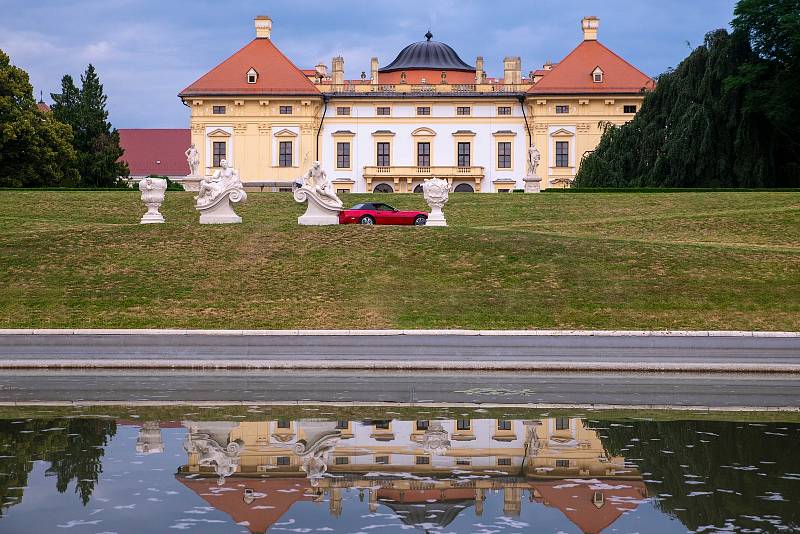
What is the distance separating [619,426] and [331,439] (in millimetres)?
3426

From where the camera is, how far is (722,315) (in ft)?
80.9

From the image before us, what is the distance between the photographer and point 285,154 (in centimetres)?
8275

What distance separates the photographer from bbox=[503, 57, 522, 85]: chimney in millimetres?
84688

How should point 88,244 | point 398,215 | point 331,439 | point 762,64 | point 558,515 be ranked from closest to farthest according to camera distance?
point 558,515
point 331,439
point 88,244
point 398,215
point 762,64

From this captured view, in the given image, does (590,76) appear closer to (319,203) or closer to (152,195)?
(319,203)

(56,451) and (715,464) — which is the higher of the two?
(56,451)

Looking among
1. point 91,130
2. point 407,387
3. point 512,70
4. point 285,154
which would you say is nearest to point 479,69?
point 512,70

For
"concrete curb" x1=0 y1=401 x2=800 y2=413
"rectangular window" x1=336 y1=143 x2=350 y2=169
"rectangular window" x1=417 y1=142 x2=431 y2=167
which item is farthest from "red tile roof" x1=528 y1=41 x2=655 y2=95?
"concrete curb" x1=0 y1=401 x2=800 y2=413

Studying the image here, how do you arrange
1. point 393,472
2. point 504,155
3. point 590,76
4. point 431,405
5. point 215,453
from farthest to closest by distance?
point 504,155
point 590,76
point 431,405
point 215,453
point 393,472

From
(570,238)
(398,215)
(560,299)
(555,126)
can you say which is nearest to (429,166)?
(555,126)

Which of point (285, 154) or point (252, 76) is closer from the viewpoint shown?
point (252, 76)

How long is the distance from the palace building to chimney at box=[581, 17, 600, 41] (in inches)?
3.4

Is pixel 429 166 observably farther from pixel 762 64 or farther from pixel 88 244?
pixel 88 244

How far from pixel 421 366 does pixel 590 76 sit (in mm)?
65056
